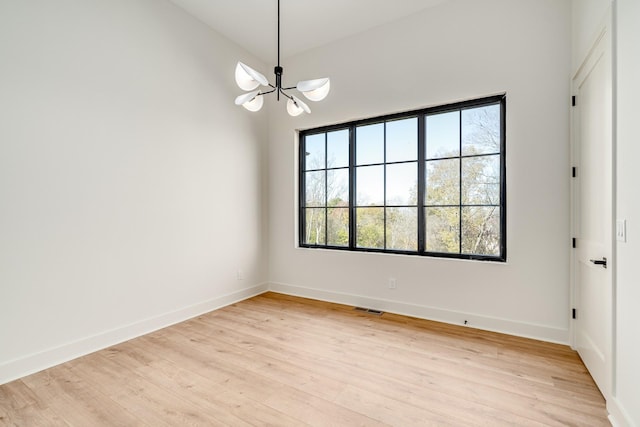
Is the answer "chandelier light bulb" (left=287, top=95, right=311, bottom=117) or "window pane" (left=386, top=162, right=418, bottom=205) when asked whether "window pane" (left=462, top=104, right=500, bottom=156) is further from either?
"chandelier light bulb" (left=287, top=95, right=311, bottom=117)

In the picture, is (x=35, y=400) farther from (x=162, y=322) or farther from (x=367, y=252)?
(x=367, y=252)

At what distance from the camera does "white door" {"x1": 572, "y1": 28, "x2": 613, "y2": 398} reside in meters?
1.77

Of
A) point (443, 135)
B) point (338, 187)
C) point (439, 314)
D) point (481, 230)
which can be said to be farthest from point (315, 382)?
point (443, 135)

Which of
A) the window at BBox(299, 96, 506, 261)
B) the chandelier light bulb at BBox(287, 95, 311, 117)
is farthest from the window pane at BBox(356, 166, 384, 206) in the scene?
the chandelier light bulb at BBox(287, 95, 311, 117)

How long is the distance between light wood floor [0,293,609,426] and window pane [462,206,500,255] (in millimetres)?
802

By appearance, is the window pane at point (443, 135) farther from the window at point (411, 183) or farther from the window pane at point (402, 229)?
the window pane at point (402, 229)

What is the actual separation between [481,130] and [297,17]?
A: 7.70 ft

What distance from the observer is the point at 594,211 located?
6.70 ft

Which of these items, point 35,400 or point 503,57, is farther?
point 503,57
